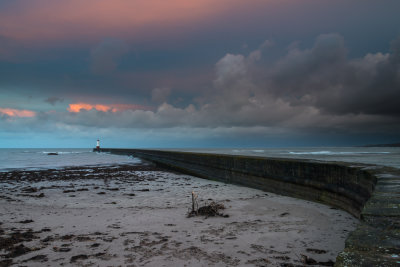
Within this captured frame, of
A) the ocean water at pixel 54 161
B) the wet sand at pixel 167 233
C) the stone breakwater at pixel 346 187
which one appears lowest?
the ocean water at pixel 54 161

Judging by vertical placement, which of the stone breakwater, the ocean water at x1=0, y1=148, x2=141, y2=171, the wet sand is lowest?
the ocean water at x1=0, y1=148, x2=141, y2=171

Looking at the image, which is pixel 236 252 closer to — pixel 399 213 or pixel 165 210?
pixel 399 213

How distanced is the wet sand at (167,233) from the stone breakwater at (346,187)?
506mm

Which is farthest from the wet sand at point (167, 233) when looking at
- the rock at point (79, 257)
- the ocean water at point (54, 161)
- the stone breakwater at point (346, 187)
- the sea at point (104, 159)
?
the ocean water at point (54, 161)

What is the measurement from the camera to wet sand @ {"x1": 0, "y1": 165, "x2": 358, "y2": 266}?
373cm

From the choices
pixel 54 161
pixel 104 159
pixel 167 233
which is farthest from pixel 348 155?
pixel 167 233

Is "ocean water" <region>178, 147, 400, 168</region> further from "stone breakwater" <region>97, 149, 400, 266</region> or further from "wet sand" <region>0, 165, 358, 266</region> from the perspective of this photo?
"wet sand" <region>0, 165, 358, 266</region>

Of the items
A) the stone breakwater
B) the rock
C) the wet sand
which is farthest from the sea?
the rock

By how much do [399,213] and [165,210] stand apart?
16.8 ft

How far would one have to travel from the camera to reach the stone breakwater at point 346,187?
2172 millimetres

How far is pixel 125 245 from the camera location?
4270 mm

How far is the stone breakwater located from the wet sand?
51 cm

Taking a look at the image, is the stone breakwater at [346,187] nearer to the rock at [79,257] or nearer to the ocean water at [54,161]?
the rock at [79,257]

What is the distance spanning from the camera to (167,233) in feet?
16.2
